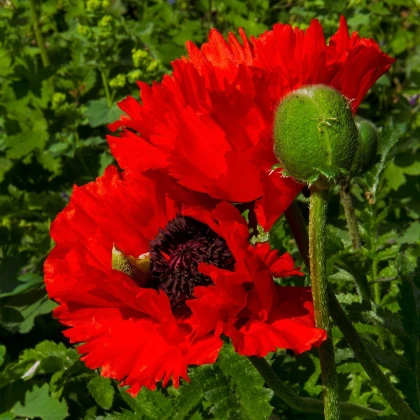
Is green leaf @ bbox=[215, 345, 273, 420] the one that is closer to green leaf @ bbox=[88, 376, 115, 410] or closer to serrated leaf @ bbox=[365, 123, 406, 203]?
green leaf @ bbox=[88, 376, 115, 410]

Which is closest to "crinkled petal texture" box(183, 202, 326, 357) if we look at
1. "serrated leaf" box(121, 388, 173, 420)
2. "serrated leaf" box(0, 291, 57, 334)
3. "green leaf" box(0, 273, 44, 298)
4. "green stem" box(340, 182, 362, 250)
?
"serrated leaf" box(121, 388, 173, 420)

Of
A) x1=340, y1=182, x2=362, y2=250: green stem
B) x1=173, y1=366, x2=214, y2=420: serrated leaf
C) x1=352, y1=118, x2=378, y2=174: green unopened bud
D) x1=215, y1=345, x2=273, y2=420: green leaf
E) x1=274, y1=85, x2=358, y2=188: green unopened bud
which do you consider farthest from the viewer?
x1=340, y1=182, x2=362, y2=250: green stem

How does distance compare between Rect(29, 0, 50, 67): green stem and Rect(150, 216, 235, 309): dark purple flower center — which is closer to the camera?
Rect(150, 216, 235, 309): dark purple flower center

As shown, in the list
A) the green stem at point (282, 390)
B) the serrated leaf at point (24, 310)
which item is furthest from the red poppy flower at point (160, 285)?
the serrated leaf at point (24, 310)

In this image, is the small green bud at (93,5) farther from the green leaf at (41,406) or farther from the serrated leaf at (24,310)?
the green leaf at (41,406)

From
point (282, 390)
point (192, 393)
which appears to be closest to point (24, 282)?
point (192, 393)

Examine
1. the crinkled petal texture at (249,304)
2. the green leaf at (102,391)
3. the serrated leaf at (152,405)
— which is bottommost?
the green leaf at (102,391)

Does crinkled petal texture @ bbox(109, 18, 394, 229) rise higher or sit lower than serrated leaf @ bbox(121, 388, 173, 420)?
higher
